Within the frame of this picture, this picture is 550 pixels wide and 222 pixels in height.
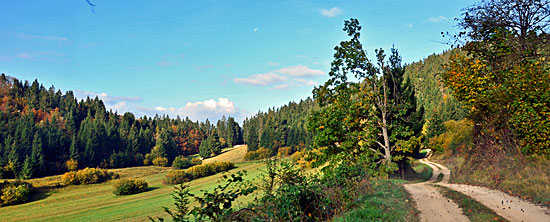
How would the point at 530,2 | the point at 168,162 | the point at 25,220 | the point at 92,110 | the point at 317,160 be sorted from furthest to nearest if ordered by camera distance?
the point at 92,110 → the point at 168,162 → the point at 25,220 → the point at 317,160 → the point at 530,2

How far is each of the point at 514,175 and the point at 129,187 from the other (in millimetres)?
57045

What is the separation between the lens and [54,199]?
50.0 m

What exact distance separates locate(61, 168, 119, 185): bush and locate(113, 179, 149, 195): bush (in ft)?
41.8

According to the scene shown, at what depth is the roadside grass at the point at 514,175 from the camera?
8.95 meters

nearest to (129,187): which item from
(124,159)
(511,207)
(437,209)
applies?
(124,159)

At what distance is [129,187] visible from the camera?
54594mm

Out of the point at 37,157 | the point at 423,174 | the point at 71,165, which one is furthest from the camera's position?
A: the point at 71,165

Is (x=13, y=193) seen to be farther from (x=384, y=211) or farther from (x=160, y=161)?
(x=160, y=161)

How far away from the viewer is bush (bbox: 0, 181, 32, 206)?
1776 inches

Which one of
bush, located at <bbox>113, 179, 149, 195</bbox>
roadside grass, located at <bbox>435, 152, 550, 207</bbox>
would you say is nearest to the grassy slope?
bush, located at <bbox>113, 179, 149, 195</bbox>

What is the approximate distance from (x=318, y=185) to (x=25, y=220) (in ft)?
144

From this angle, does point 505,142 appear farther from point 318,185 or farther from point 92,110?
point 92,110

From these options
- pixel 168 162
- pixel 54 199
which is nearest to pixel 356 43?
pixel 54 199

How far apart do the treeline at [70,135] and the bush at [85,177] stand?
15.3 meters
